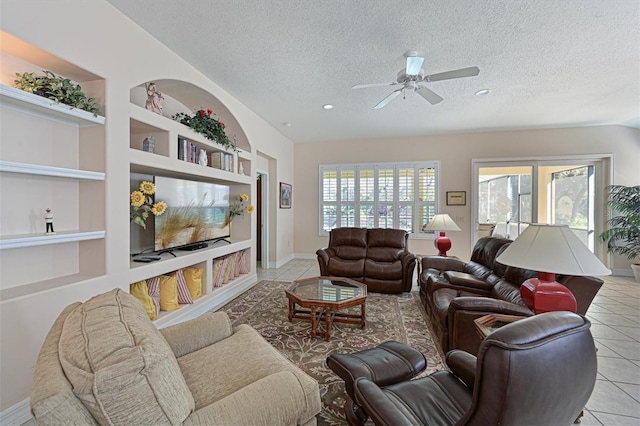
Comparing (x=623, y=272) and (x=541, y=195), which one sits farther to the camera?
(x=541, y=195)

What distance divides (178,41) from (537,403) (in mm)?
3562

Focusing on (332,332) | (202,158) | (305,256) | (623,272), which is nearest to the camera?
(332,332)

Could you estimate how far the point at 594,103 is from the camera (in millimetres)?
4227

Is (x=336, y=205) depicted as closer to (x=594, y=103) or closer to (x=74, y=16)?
(x=594, y=103)

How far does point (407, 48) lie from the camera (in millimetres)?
2768

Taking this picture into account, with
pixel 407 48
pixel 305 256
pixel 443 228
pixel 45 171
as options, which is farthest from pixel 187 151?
pixel 305 256

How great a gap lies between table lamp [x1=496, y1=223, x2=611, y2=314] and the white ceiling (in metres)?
1.86

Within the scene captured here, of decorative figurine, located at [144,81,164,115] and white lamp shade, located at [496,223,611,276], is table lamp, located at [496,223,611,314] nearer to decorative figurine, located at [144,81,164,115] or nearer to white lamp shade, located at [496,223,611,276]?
white lamp shade, located at [496,223,611,276]

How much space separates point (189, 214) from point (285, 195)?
3102 millimetres

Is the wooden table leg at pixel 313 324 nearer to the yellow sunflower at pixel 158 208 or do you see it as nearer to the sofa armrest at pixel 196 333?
the sofa armrest at pixel 196 333

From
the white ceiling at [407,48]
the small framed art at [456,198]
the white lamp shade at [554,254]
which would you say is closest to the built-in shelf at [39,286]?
the white ceiling at [407,48]

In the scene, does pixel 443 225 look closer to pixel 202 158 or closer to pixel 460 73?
pixel 460 73

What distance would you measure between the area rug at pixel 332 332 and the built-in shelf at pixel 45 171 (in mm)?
2015

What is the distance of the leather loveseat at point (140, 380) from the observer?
2.62 ft
